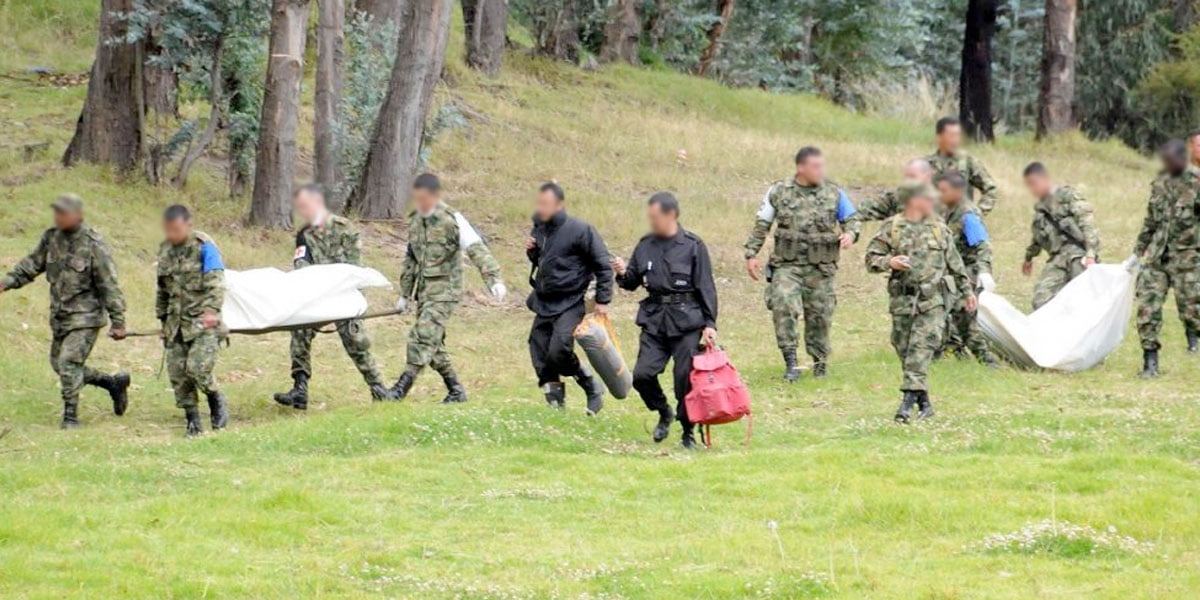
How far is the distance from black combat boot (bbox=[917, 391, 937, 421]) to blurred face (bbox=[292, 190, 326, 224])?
530 centimetres

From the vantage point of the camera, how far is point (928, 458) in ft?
40.8

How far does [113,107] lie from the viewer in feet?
79.2

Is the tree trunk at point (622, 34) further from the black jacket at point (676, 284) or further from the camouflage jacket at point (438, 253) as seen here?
the black jacket at point (676, 284)

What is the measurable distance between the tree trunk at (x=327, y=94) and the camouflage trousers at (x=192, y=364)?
10.1 meters

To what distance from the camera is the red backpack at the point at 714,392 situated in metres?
12.6

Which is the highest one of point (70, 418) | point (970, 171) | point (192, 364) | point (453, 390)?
point (970, 171)

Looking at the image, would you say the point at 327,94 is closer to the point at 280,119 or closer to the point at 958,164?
the point at 280,119

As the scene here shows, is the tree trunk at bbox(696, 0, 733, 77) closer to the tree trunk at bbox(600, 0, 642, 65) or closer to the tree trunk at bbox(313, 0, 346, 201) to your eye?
the tree trunk at bbox(600, 0, 642, 65)

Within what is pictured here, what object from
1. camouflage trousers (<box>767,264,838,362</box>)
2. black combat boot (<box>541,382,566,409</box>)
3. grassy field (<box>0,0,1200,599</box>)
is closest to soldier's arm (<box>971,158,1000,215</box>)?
grassy field (<box>0,0,1200,599</box>)

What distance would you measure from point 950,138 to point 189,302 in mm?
7396

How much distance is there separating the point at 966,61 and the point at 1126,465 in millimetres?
28472

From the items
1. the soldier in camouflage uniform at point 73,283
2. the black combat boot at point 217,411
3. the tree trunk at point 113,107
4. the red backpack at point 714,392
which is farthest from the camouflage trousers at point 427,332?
the tree trunk at point 113,107

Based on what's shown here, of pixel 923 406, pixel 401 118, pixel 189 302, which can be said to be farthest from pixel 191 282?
pixel 401 118

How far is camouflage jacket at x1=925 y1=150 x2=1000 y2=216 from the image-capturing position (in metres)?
17.0
